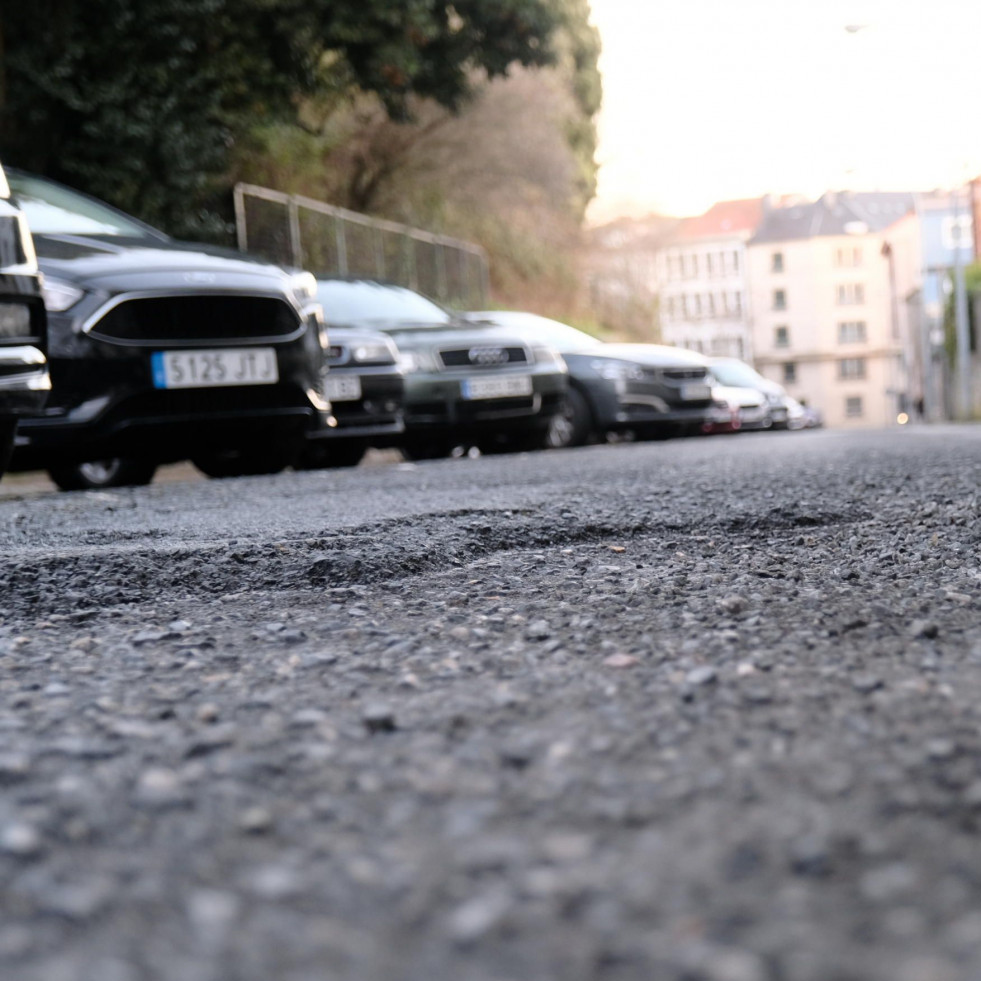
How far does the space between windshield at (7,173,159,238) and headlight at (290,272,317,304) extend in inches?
35.5

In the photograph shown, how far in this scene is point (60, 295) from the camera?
6289 millimetres

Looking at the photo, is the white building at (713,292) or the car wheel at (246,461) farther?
the white building at (713,292)

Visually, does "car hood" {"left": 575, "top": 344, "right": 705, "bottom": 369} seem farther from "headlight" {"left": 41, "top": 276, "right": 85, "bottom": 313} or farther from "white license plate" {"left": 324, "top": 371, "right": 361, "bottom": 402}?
"headlight" {"left": 41, "top": 276, "right": 85, "bottom": 313}

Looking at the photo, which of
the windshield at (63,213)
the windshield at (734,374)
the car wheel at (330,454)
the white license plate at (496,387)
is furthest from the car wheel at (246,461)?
the windshield at (734,374)

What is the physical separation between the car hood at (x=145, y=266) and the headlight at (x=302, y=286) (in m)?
0.07

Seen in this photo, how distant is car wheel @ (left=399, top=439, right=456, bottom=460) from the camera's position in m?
10.4

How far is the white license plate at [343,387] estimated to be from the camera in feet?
28.0

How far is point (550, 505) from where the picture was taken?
4574 millimetres

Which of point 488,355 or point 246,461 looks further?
point 488,355

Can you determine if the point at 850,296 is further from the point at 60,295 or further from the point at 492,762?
the point at 492,762

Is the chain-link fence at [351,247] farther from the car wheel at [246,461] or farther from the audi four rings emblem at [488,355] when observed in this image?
the car wheel at [246,461]

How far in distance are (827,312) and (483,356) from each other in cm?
8311

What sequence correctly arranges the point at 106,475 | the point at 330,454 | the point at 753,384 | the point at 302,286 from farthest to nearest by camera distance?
the point at 753,384, the point at 330,454, the point at 106,475, the point at 302,286

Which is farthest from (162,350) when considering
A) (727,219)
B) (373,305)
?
(727,219)
